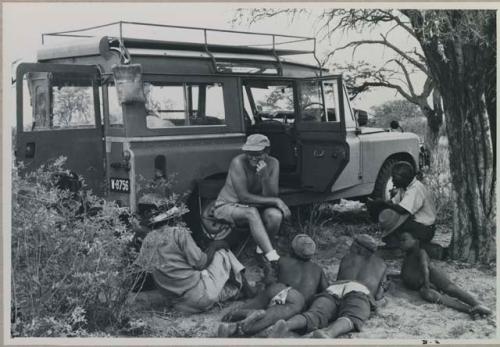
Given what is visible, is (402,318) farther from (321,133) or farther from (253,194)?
(321,133)

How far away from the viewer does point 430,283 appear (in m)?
5.26

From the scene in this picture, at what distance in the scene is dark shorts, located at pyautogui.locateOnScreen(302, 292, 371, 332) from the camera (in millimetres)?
4555

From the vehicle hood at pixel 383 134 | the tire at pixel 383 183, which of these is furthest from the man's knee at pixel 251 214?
the tire at pixel 383 183

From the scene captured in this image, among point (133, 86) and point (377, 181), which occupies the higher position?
point (133, 86)

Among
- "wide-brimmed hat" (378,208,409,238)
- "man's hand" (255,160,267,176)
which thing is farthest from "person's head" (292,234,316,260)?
"wide-brimmed hat" (378,208,409,238)

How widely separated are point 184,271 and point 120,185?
4.60 ft

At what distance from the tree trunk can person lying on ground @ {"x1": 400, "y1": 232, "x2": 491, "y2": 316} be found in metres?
0.98

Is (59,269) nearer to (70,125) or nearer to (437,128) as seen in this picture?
(70,125)

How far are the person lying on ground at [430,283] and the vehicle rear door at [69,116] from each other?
9.39ft

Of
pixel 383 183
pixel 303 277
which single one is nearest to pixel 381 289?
pixel 303 277

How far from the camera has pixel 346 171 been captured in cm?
700

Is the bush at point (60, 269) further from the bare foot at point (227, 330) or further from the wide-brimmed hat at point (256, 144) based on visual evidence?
the wide-brimmed hat at point (256, 144)

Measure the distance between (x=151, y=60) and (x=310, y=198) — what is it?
2.20 metres

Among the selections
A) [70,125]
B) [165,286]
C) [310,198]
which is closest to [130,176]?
[70,125]
